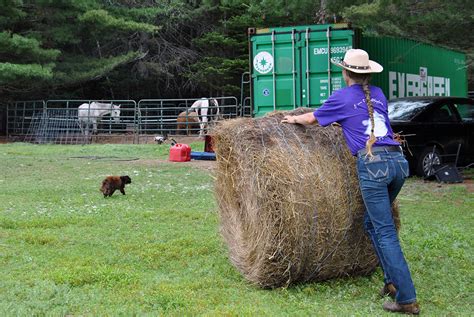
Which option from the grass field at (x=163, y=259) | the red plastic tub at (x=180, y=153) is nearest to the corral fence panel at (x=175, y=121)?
the red plastic tub at (x=180, y=153)

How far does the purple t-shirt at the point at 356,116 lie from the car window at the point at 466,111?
32.3 feet

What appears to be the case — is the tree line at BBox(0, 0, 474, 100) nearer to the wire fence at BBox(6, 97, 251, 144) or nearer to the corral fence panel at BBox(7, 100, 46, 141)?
the corral fence panel at BBox(7, 100, 46, 141)

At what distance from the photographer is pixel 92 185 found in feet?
40.9

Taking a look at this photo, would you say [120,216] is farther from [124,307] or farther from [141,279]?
[124,307]

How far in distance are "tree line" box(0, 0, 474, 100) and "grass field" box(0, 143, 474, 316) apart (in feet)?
35.9

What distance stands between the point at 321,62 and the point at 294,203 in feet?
32.7

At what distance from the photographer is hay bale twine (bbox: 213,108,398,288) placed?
5348 mm

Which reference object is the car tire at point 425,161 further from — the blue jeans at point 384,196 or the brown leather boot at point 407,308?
the brown leather boot at point 407,308

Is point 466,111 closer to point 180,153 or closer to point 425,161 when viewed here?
point 425,161

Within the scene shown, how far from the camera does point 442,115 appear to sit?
1369 cm

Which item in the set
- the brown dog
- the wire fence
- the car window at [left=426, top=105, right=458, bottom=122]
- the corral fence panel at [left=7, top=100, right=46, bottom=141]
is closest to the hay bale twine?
the brown dog

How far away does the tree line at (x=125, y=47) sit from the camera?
2897 cm

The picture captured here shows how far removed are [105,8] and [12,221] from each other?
2515 cm

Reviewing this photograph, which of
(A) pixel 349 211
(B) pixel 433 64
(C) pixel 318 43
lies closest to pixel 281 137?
(A) pixel 349 211
